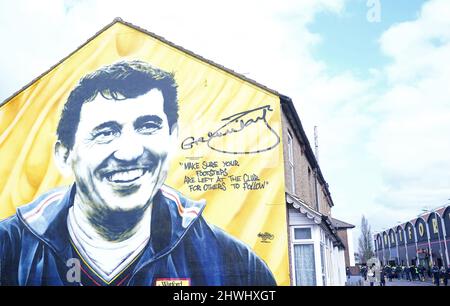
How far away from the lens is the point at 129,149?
599 inches

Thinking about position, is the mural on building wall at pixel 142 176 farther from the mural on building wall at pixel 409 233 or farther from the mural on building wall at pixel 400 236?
the mural on building wall at pixel 400 236

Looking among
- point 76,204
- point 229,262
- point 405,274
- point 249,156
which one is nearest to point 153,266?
point 229,262

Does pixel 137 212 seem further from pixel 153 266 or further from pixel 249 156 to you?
pixel 249 156

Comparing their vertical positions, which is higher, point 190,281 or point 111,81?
point 111,81

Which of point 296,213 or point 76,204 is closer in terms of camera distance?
point 296,213

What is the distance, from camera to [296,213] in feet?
46.7

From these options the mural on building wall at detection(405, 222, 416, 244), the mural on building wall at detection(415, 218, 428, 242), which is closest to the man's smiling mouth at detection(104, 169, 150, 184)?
the mural on building wall at detection(415, 218, 428, 242)

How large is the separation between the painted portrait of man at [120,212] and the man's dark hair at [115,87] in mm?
38

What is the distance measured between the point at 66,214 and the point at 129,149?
3255 mm

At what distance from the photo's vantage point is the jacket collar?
1435 cm

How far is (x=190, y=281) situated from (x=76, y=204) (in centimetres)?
504

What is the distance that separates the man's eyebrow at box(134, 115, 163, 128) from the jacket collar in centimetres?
244
